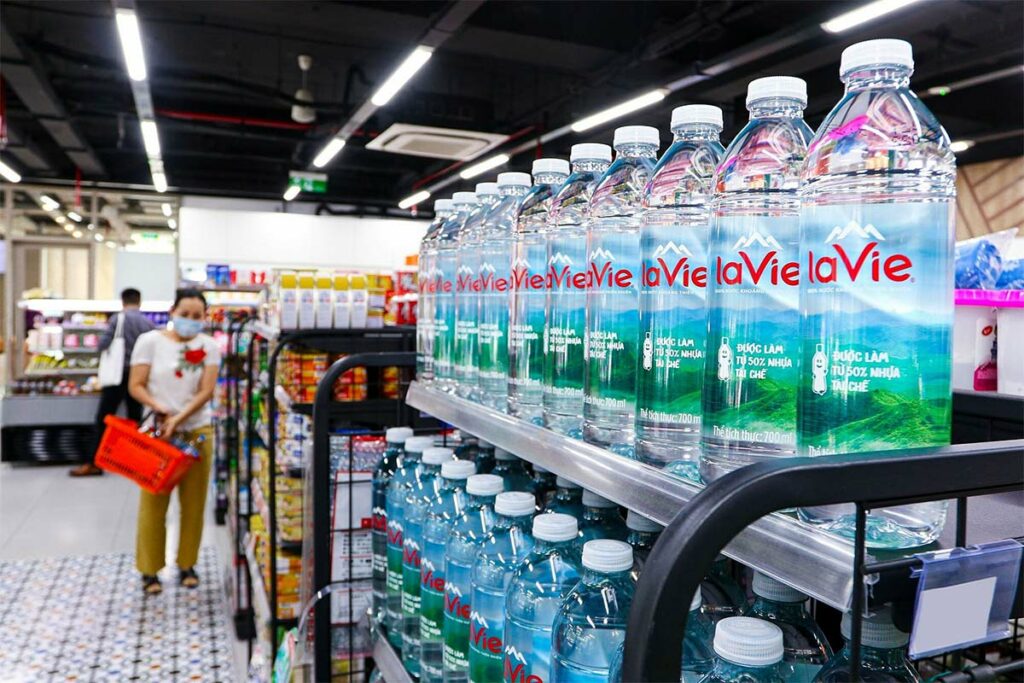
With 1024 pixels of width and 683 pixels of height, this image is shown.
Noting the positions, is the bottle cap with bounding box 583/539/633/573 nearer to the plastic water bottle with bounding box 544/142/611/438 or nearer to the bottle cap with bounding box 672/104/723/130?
the plastic water bottle with bounding box 544/142/611/438

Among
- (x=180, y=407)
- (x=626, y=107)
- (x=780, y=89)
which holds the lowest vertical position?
(x=180, y=407)

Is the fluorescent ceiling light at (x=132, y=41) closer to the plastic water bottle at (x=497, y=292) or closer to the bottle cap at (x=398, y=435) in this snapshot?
the bottle cap at (x=398, y=435)

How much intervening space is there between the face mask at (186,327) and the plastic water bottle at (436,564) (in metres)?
3.81

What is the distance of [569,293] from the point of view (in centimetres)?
101

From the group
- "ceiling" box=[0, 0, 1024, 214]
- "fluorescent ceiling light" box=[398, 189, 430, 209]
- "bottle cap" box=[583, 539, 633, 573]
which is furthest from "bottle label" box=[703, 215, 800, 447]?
"fluorescent ceiling light" box=[398, 189, 430, 209]

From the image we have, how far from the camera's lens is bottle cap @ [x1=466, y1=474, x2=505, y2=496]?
125 cm

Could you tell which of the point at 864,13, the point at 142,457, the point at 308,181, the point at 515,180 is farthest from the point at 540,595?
the point at 308,181

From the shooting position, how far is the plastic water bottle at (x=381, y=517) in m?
1.73

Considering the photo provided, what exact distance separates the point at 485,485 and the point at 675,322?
577 mm

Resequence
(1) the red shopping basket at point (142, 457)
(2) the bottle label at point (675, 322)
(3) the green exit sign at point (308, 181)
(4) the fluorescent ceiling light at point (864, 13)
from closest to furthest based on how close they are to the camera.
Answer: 1. (2) the bottle label at point (675, 322)
2. (1) the red shopping basket at point (142, 457)
3. (4) the fluorescent ceiling light at point (864, 13)
4. (3) the green exit sign at point (308, 181)

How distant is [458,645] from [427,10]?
7.14m

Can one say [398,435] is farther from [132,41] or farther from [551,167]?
A: [132,41]

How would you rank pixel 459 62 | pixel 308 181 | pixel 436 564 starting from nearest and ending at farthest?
1. pixel 436 564
2. pixel 459 62
3. pixel 308 181

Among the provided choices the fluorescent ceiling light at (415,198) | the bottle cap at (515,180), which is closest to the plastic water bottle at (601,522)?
the bottle cap at (515,180)
